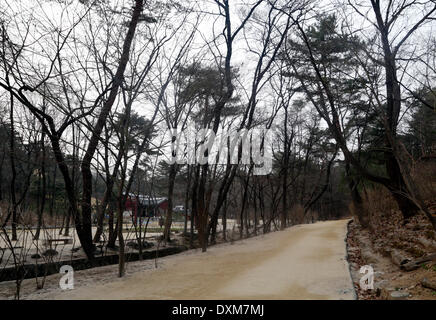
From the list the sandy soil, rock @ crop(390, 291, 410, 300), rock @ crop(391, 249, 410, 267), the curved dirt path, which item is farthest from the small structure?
rock @ crop(391, 249, 410, 267)

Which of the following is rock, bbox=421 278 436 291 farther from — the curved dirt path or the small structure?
the small structure

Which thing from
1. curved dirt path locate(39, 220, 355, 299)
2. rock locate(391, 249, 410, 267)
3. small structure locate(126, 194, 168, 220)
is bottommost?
curved dirt path locate(39, 220, 355, 299)

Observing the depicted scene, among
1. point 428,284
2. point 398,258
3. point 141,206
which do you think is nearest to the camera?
point 428,284

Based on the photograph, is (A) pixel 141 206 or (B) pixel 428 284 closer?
(B) pixel 428 284

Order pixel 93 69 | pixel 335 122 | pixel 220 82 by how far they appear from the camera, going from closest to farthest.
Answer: pixel 93 69
pixel 335 122
pixel 220 82

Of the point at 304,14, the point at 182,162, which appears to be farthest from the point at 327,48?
the point at 182,162

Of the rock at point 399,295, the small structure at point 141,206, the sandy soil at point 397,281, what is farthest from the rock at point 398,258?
the small structure at point 141,206

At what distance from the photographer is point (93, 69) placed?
650 centimetres

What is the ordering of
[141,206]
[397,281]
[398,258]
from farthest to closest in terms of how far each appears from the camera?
[141,206] → [398,258] → [397,281]

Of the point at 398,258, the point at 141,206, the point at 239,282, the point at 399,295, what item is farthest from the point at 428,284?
the point at 141,206

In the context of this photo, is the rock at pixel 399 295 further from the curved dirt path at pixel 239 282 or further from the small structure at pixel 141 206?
the small structure at pixel 141 206

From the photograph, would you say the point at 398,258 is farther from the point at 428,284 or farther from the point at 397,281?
the point at 428,284
